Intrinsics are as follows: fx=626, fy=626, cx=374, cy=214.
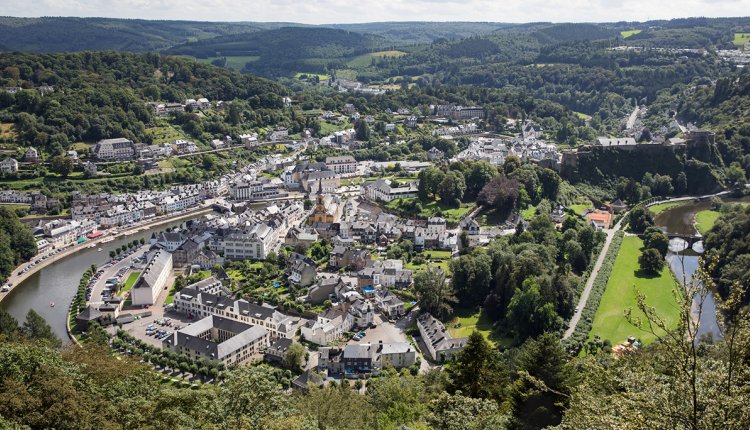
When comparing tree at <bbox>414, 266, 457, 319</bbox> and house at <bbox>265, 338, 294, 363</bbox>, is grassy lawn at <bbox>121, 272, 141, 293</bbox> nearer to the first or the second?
house at <bbox>265, 338, 294, 363</bbox>

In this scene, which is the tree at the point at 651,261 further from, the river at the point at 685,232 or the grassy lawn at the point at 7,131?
the grassy lawn at the point at 7,131

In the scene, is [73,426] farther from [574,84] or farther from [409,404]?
[574,84]

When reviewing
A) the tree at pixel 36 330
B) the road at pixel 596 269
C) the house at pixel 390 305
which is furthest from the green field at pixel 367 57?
the tree at pixel 36 330

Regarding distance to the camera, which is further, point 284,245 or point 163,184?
point 163,184

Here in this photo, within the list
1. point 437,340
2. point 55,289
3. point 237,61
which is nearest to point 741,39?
point 237,61

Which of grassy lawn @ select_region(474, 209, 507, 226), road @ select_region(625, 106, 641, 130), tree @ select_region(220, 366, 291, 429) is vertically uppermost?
tree @ select_region(220, 366, 291, 429)

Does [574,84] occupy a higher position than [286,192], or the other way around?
[574,84]

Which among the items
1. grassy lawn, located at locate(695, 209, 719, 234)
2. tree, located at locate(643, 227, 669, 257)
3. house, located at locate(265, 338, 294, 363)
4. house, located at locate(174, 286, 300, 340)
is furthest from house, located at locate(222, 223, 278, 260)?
grassy lawn, located at locate(695, 209, 719, 234)

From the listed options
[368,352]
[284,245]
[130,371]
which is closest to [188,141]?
[284,245]
